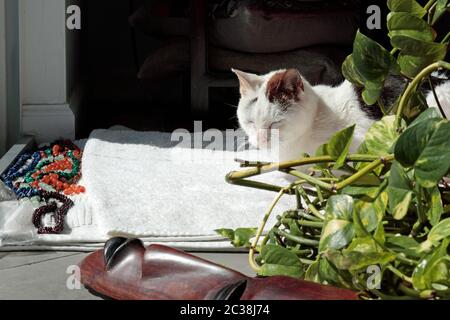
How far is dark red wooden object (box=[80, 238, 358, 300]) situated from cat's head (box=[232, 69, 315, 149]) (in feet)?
2.53

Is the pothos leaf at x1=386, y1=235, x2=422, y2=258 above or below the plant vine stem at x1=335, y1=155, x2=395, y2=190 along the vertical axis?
below

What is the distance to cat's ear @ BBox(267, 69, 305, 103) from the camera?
181cm

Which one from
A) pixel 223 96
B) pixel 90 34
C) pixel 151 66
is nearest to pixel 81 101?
pixel 151 66

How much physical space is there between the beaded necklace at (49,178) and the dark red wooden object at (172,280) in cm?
54

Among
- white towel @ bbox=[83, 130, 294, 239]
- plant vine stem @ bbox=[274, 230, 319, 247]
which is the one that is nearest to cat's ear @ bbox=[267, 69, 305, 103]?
white towel @ bbox=[83, 130, 294, 239]

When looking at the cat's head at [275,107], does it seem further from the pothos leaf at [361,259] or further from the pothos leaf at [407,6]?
the pothos leaf at [361,259]

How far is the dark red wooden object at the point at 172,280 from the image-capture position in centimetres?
84

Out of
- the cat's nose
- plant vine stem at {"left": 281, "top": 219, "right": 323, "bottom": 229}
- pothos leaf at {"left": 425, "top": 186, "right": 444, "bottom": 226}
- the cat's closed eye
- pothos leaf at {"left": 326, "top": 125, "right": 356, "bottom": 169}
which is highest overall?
pothos leaf at {"left": 326, "top": 125, "right": 356, "bottom": 169}

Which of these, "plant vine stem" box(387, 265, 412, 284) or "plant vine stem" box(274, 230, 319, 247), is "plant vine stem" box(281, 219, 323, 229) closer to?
"plant vine stem" box(274, 230, 319, 247)

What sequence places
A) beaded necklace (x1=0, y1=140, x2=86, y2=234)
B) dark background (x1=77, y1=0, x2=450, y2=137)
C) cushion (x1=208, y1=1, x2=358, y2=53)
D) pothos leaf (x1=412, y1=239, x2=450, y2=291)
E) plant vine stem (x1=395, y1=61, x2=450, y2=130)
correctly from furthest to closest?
dark background (x1=77, y1=0, x2=450, y2=137), cushion (x1=208, y1=1, x2=358, y2=53), beaded necklace (x1=0, y1=140, x2=86, y2=234), plant vine stem (x1=395, y1=61, x2=450, y2=130), pothos leaf (x1=412, y1=239, x2=450, y2=291)

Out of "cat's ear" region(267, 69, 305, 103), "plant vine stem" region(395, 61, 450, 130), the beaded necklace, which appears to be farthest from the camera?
"cat's ear" region(267, 69, 305, 103)

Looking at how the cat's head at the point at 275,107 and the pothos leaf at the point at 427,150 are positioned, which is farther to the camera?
the cat's head at the point at 275,107

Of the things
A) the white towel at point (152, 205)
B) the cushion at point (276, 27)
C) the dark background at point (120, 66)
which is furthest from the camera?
the dark background at point (120, 66)

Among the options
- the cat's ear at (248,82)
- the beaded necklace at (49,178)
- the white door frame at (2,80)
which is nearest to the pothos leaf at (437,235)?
the beaded necklace at (49,178)
